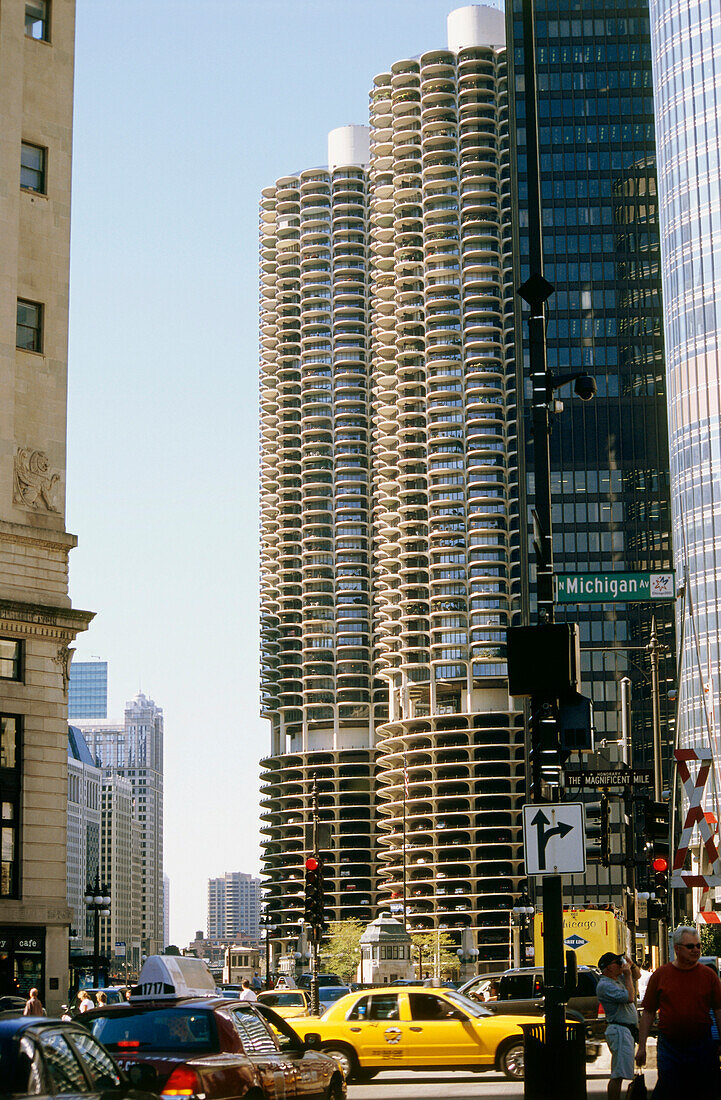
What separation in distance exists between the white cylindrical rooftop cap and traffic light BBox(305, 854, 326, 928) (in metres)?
166

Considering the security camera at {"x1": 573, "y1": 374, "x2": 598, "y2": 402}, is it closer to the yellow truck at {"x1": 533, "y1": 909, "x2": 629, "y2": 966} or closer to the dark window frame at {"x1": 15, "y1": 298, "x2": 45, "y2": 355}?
the dark window frame at {"x1": 15, "y1": 298, "x2": 45, "y2": 355}

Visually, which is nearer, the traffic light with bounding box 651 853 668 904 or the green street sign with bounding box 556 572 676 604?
the green street sign with bounding box 556 572 676 604

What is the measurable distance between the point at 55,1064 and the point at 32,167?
117 ft

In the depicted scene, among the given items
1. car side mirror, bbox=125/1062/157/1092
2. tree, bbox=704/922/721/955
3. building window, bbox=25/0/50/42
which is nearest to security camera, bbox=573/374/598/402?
car side mirror, bbox=125/1062/157/1092

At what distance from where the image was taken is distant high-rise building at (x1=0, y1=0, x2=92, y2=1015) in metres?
38.7

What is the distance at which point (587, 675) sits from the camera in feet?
442

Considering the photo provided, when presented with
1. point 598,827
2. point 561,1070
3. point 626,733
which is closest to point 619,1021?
point 561,1070

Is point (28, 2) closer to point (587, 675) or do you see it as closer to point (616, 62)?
point (587, 675)

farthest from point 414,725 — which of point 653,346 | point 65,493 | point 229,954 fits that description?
point 65,493

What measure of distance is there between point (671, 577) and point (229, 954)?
15821cm

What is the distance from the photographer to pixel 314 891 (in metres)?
35.2

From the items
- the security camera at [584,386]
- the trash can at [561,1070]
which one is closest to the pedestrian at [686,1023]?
the trash can at [561,1070]

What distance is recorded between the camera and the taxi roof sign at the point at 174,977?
2254 centimetres

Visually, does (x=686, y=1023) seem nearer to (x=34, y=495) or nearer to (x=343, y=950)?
(x=34, y=495)
